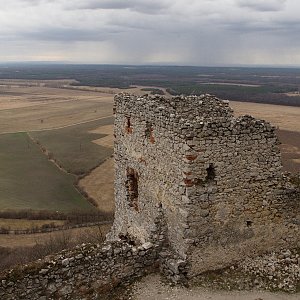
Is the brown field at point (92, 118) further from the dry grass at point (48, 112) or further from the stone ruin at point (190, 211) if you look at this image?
the stone ruin at point (190, 211)

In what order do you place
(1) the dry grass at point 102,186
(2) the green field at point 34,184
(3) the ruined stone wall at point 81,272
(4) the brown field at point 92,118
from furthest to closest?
(4) the brown field at point 92,118, (2) the green field at point 34,184, (1) the dry grass at point 102,186, (3) the ruined stone wall at point 81,272

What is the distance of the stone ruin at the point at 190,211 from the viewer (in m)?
9.84

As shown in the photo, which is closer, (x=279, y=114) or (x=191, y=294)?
(x=191, y=294)

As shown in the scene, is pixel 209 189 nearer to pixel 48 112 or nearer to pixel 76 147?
pixel 76 147

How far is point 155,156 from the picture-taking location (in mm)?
11219

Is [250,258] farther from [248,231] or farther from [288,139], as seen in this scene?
[288,139]

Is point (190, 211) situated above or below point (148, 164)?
below

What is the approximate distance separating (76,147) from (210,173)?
44014 millimetres

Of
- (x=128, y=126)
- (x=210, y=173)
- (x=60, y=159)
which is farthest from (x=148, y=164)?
(x=60, y=159)

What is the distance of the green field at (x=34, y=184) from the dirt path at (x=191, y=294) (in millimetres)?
24795

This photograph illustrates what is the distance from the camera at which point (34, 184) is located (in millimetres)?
40594

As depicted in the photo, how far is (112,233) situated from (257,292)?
18.7 ft

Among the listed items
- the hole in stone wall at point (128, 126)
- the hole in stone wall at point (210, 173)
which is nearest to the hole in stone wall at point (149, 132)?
the hole in stone wall at point (128, 126)

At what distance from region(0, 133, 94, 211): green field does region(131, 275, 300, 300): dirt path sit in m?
24.8
